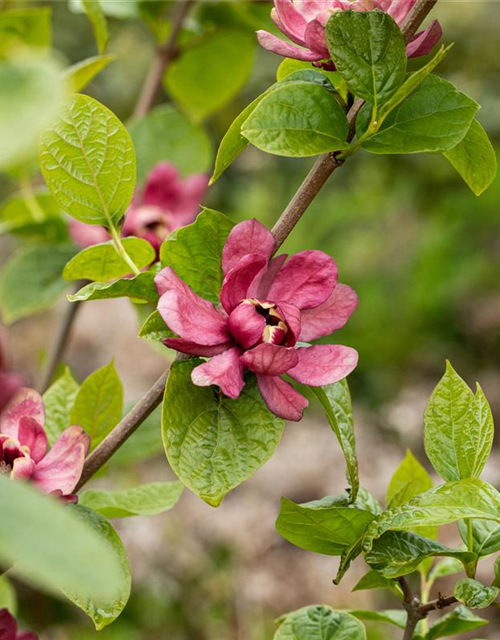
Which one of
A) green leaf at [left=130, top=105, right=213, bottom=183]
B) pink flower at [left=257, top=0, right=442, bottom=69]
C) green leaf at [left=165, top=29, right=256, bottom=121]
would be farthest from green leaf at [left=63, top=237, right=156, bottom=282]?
green leaf at [left=165, top=29, right=256, bottom=121]

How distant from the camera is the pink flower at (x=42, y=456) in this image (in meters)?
0.36

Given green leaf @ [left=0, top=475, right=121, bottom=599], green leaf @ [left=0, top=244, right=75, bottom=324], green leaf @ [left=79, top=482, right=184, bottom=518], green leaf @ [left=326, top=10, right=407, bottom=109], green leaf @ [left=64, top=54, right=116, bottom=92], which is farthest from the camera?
green leaf @ [left=0, top=244, right=75, bottom=324]

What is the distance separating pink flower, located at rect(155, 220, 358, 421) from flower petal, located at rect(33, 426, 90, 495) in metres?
0.07

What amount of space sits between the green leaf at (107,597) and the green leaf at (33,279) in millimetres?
360

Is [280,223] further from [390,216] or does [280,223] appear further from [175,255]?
[390,216]

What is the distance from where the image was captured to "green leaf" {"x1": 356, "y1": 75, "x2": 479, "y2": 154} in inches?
13.8

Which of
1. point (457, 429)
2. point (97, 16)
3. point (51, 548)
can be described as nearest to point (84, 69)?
point (97, 16)

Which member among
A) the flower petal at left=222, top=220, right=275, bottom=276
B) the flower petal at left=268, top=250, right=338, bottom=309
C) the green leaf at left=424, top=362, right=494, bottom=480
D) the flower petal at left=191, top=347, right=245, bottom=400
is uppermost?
the flower petal at left=222, top=220, right=275, bottom=276

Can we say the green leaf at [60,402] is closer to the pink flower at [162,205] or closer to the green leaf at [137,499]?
the green leaf at [137,499]

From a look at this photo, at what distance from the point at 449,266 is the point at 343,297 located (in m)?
1.87

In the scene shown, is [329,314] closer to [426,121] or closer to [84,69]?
[426,121]

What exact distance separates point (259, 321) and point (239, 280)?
0.02m

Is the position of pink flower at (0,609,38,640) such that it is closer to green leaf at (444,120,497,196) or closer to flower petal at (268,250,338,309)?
flower petal at (268,250,338,309)

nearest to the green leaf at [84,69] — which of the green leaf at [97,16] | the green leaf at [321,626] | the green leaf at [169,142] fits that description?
the green leaf at [97,16]
